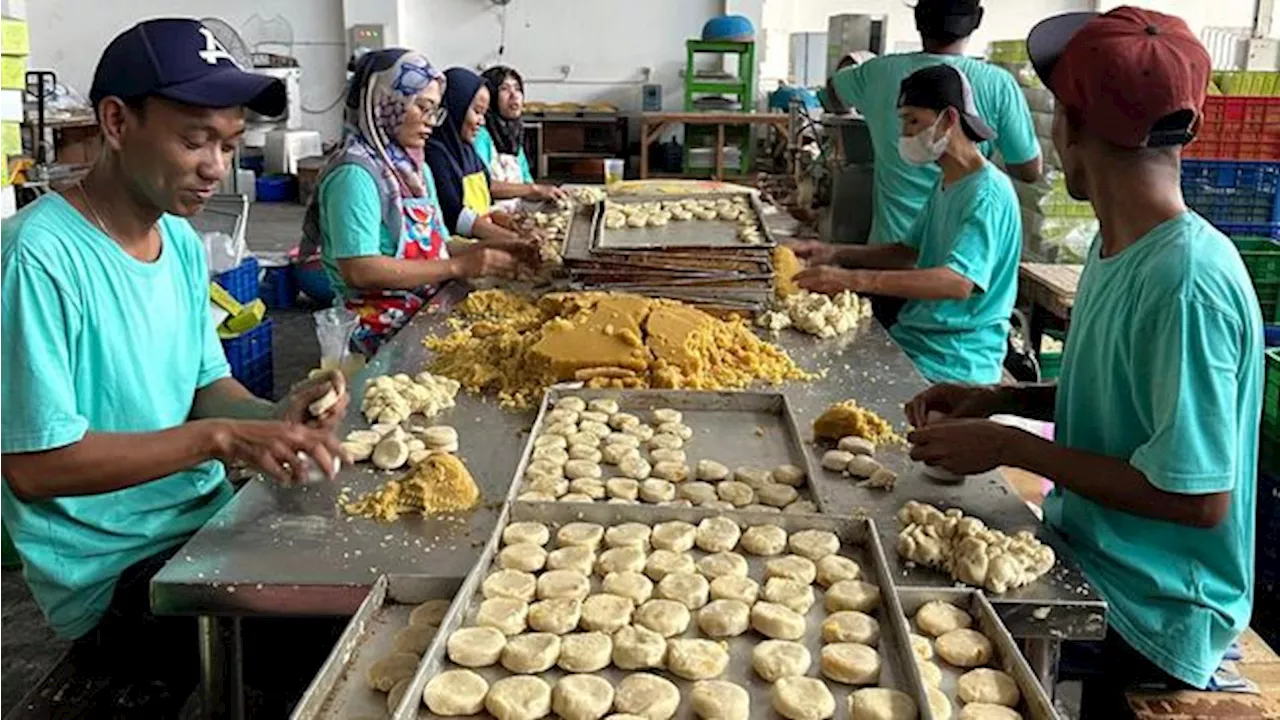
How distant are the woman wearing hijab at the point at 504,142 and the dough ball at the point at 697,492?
13.0 feet

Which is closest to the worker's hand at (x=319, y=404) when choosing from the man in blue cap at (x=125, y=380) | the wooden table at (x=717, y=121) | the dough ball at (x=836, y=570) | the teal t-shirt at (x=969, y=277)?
the man in blue cap at (x=125, y=380)

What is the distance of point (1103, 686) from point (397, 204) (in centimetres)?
251

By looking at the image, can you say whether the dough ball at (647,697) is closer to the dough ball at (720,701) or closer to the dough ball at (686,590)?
the dough ball at (720,701)

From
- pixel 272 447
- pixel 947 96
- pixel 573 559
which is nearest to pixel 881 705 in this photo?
pixel 573 559

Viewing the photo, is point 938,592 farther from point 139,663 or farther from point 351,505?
point 139,663

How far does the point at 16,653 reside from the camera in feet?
11.1

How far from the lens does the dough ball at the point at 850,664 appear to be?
4.41 ft

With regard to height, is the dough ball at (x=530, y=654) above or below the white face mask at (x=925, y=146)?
below

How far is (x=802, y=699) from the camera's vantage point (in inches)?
50.4

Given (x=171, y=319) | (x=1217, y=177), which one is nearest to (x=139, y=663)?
(x=171, y=319)

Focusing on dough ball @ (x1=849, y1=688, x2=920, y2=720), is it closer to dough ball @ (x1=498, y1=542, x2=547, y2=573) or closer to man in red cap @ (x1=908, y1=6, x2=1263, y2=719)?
dough ball @ (x1=498, y1=542, x2=547, y2=573)

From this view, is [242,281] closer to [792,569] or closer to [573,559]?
[573,559]

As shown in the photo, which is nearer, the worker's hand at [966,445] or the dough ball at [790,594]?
the dough ball at [790,594]

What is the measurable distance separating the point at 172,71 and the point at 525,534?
3.30ft
